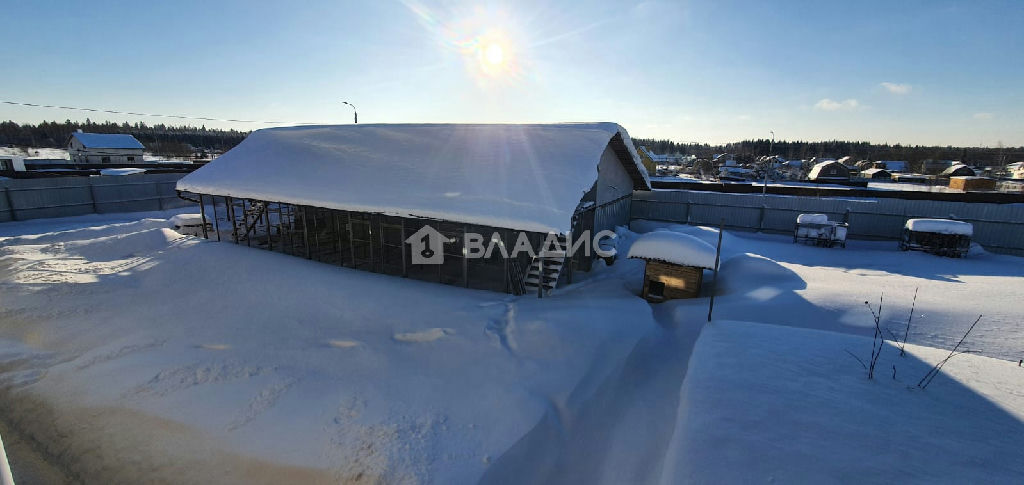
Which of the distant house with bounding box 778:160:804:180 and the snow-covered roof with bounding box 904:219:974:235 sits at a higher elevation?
the distant house with bounding box 778:160:804:180

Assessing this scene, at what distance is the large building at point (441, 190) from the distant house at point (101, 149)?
53200 mm

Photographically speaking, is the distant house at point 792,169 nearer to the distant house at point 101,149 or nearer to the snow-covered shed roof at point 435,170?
the snow-covered shed roof at point 435,170

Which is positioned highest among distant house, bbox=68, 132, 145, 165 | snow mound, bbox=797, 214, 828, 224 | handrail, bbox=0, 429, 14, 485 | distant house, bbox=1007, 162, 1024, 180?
distant house, bbox=68, 132, 145, 165

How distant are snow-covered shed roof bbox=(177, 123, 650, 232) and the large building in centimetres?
5

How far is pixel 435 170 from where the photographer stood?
13930 mm

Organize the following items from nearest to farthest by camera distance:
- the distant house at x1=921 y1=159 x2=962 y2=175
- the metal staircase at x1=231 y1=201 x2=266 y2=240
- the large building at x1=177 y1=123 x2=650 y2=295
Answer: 1. the large building at x1=177 y1=123 x2=650 y2=295
2. the metal staircase at x1=231 y1=201 x2=266 y2=240
3. the distant house at x1=921 y1=159 x2=962 y2=175

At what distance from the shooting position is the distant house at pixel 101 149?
174 ft

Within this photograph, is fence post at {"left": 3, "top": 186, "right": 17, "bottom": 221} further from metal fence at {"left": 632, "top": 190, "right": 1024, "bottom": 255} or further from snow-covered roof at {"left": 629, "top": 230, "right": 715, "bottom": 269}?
metal fence at {"left": 632, "top": 190, "right": 1024, "bottom": 255}

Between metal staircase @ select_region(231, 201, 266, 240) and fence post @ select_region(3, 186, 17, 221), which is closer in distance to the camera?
metal staircase @ select_region(231, 201, 266, 240)

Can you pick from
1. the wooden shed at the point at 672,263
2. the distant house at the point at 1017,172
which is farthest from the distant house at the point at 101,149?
the distant house at the point at 1017,172

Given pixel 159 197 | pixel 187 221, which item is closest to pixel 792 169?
pixel 187 221

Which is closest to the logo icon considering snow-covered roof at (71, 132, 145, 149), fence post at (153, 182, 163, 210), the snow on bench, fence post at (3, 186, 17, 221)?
the snow on bench

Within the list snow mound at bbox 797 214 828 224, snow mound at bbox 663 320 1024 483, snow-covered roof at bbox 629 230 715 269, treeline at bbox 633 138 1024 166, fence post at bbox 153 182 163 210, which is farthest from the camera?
treeline at bbox 633 138 1024 166

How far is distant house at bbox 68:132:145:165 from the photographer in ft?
174
